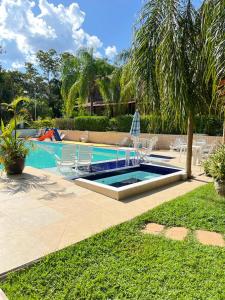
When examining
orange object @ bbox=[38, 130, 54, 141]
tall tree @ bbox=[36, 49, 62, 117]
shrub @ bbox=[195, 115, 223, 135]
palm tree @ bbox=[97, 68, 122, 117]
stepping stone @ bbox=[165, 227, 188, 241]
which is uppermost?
tall tree @ bbox=[36, 49, 62, 117]

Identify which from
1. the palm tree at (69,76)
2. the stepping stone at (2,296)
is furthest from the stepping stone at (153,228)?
the palm tree at (69,76)

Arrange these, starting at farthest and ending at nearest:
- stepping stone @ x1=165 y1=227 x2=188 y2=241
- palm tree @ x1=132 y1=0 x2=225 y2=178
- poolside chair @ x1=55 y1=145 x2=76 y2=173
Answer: poolside chair @ x1=55 y1=145 x2=76 y2=173 < palm tree @ x1=132 y1=0 x2=225 y2=178 < stepping stone @ x1=165 y1=227 x2=188 y2=241

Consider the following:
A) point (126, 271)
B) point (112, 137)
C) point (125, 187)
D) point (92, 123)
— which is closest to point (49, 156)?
→ point (112, 137)

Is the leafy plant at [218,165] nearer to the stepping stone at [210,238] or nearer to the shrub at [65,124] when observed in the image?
the stepping stone at [210,238]

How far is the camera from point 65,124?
26953mm

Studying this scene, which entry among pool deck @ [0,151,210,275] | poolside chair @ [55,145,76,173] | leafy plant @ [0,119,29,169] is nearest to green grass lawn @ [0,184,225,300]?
pool deck @ [0,151,210,275]

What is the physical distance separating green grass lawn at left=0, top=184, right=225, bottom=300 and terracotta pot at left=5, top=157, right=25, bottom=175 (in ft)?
16.8

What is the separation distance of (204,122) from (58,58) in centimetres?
3382

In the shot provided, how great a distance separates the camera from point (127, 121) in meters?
21.5

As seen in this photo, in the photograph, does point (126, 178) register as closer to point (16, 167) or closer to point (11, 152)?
point (16, 167)

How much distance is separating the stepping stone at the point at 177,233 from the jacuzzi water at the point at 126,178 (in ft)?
13.1

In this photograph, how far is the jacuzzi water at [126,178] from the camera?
8828mm

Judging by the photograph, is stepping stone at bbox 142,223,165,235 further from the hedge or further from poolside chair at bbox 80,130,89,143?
poolside chair at bbox 80,130,89,143

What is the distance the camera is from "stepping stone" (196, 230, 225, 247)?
4223mm
